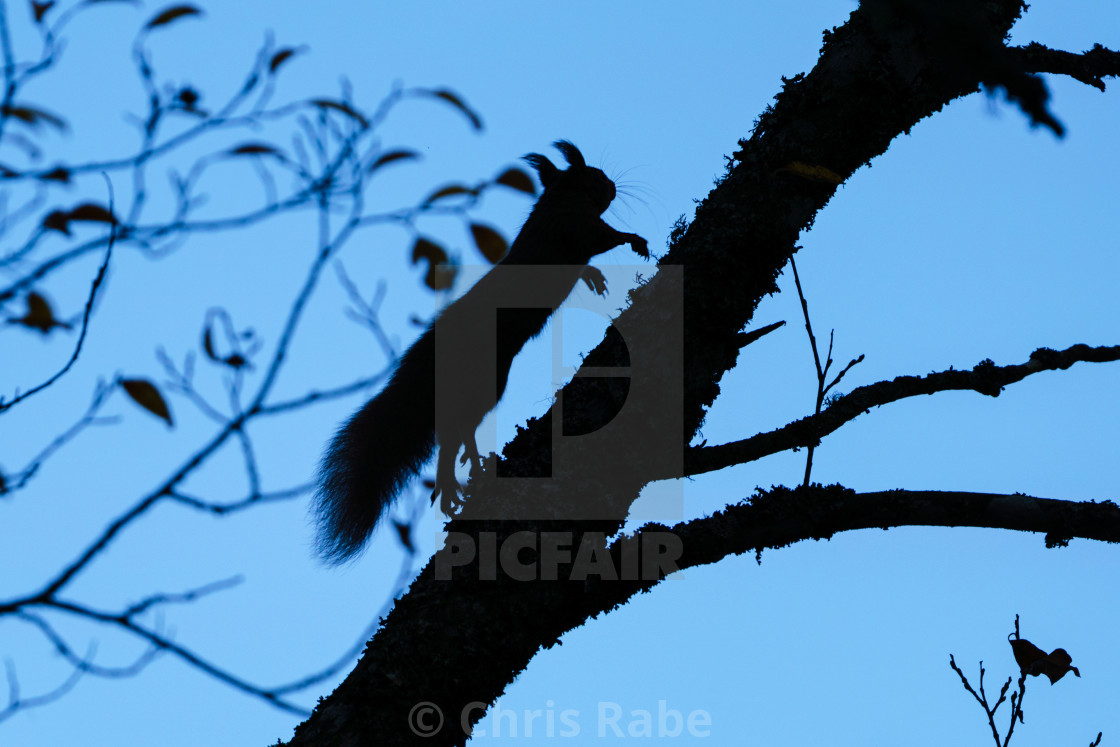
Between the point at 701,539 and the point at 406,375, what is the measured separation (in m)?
2.02

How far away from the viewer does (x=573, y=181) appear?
18.1ft

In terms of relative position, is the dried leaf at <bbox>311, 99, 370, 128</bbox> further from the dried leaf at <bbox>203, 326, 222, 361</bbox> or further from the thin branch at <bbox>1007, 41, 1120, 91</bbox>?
the thin branch at <bbox>1007, 41, 1120, 91</bbox>

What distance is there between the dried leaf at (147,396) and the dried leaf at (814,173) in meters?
2.06

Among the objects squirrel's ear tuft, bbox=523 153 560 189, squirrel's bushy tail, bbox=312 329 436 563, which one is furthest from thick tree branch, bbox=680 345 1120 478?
squirrel's ear tuft, bbox=523 153 560 189

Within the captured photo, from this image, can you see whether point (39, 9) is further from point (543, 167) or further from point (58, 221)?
point (543, 167)

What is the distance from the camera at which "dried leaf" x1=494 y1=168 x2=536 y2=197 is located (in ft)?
6.34

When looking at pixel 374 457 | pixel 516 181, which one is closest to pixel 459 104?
pixel 516 181

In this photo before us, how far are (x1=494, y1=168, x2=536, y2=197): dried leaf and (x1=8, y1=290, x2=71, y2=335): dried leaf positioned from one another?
110 centimetres

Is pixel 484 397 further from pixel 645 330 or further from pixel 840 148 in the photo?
pixel 840 148

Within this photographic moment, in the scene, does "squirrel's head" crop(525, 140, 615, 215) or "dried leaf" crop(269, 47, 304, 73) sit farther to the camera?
"squirrel's head" crop(525, 140, 615, 215)

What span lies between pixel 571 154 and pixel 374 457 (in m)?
2.61

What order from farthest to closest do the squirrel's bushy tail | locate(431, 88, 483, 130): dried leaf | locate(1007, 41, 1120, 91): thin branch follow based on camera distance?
1. the squirrel's bushy tail
2. locate(1007, 41, 1120, 91): thin branch
3. locate(431, 88, 483, 130): dried leaf

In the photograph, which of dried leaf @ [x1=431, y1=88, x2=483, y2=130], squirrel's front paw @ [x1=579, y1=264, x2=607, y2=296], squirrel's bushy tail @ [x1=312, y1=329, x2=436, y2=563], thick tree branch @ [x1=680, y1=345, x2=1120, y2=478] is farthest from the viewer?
squirrel's front paw @ [x1=579, y1=264, x2=607, y2=296]

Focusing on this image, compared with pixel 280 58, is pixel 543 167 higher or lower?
higher
